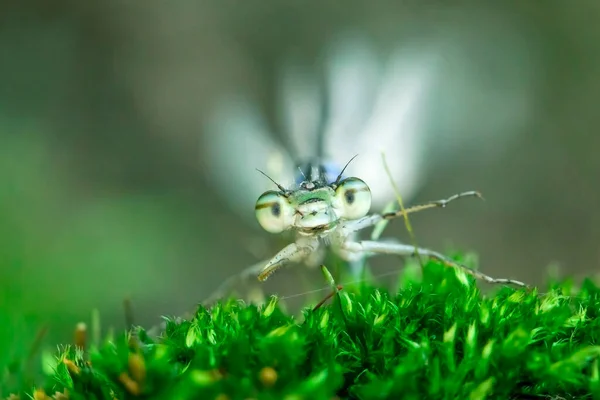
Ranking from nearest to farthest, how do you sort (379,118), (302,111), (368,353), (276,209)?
(368,353)
(276,209)
(379,118)
(302,111)

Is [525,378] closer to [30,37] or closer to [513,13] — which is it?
[513,13]

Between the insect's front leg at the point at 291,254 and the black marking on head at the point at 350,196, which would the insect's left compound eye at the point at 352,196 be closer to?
the black marking on head at the point at 350,196

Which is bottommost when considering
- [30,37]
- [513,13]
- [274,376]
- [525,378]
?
[525,378]

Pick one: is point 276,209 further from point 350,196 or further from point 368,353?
point 368,353

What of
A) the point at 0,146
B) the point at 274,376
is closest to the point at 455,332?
the point at 274,376

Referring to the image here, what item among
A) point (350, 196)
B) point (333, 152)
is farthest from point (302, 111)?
point (350, 196)

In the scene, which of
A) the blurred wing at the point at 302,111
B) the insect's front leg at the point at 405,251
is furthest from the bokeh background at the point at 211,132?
the insect's front leg at the point at 405,251

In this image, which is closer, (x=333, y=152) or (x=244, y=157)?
(x=333, y=152)

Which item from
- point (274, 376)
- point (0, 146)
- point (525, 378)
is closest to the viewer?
point (274, 376)
